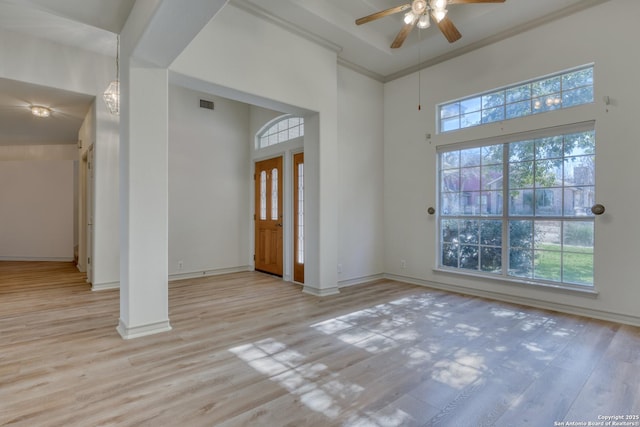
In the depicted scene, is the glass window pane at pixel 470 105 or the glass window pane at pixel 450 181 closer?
the glass window pane at pixel 470 105

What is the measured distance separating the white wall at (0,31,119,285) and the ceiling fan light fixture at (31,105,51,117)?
3.55 ft

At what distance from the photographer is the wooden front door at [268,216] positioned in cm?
572

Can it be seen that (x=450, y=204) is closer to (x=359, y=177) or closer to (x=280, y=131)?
(x=359, y=177)

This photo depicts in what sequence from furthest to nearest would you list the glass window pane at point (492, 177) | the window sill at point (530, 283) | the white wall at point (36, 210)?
the white wall at point (36, 210)
the glass window pane at point (492, 177)
the window sill at point (530, 283)

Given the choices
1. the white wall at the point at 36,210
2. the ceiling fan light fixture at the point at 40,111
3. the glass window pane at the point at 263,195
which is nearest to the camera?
the ceiling fan light fixture at the point at 40,111

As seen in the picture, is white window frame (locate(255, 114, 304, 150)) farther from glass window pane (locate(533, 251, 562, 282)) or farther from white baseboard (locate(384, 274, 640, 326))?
glass window pane (locate(533, 251, 562, 282))

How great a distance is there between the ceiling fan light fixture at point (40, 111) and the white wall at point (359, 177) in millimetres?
4984

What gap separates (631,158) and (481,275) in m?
2.13

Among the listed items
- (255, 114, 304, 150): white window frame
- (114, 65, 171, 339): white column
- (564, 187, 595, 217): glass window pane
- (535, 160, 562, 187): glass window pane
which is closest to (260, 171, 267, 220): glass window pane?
(255, 114, 304, 150): white window frame

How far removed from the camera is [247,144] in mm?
6406

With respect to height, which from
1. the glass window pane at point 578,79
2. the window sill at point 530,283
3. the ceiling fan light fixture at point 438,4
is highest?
the ceiling fan light fixture at point 438,4

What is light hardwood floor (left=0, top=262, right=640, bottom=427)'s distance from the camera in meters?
1.82

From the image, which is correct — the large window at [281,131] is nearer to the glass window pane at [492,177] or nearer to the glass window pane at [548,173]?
the glass window pane at [492,177]

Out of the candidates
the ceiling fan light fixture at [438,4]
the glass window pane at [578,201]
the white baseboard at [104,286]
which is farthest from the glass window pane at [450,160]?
the white baseboard at [104,286]
